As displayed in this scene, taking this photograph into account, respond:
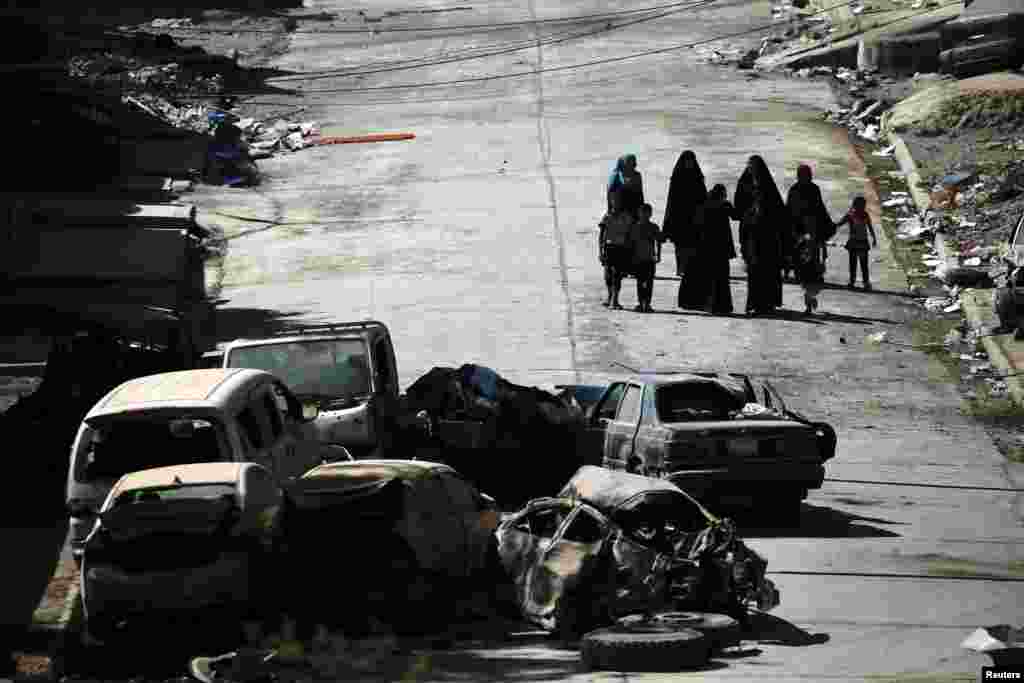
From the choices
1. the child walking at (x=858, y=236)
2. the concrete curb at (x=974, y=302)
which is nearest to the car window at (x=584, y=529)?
the concrete curb at (x=974, y=302)

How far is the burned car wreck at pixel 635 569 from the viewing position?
1482cm

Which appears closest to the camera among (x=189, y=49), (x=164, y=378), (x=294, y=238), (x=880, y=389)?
(x=164, y=378)

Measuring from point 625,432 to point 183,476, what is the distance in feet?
19.4

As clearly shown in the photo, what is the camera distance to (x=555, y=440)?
66.8 ft

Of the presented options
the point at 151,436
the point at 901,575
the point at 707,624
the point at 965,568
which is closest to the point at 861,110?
the point at 965,568

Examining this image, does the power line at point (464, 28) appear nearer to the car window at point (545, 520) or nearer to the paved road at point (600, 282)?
the paved road at point (600, 282)

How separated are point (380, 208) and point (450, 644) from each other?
26.4m

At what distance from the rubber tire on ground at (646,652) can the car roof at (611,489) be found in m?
1.93

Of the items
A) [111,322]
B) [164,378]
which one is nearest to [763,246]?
[111,322]

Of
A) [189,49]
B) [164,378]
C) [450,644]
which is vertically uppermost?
[189,49]

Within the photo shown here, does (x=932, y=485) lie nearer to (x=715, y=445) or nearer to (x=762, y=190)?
(x=715, y=445)

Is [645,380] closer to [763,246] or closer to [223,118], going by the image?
[763,246]

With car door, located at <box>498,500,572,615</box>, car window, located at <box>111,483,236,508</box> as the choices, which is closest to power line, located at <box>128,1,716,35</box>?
car door, located at <box>498,500,572,615</box>

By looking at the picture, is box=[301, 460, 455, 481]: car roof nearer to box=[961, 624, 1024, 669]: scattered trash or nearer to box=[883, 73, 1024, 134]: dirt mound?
box=[961, 624, 1024, 669]: scattered trash
